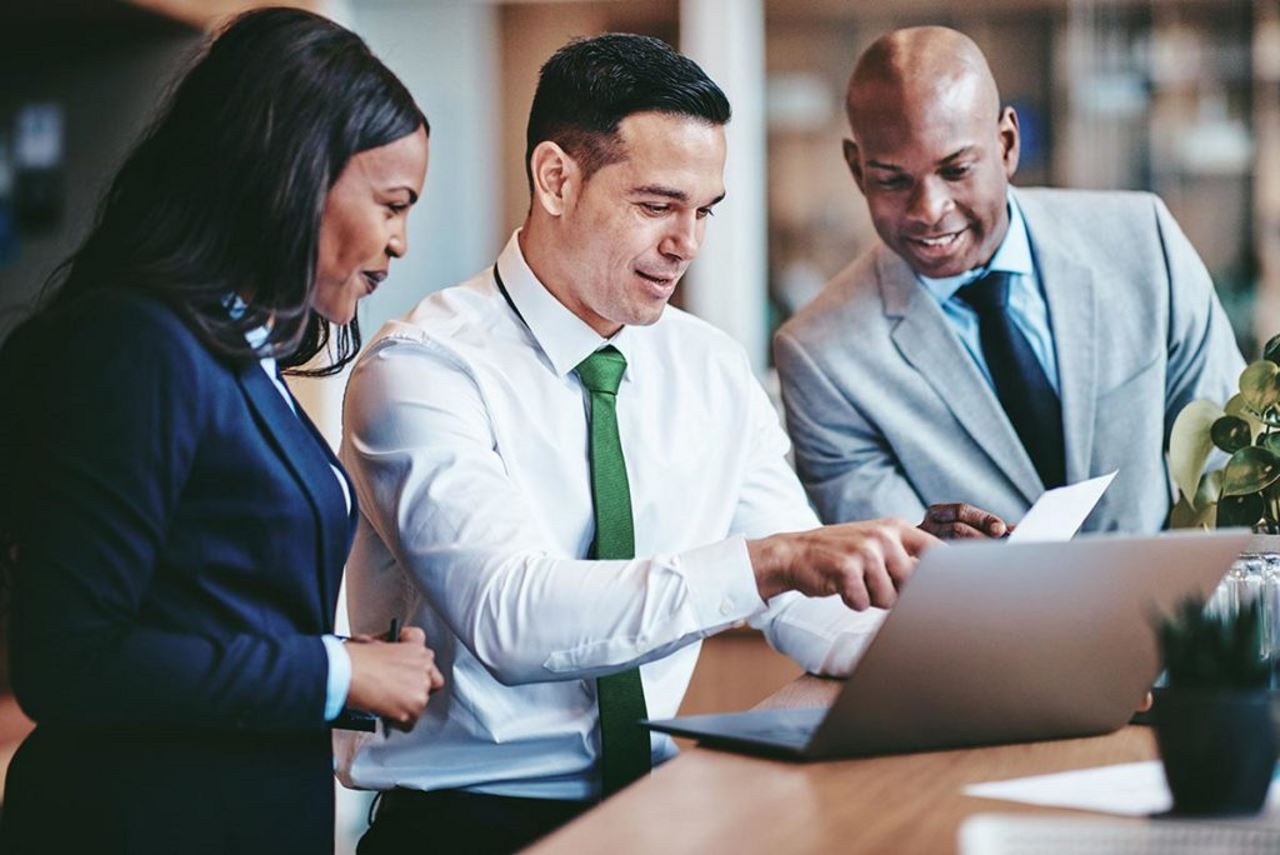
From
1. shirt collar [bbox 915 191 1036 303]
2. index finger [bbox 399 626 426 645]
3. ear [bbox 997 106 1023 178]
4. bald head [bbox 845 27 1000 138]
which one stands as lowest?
index finger [bbox 399 626 426 645]

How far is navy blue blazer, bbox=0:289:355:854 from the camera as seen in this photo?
1168 millimetres

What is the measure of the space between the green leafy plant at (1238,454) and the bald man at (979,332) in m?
0.45

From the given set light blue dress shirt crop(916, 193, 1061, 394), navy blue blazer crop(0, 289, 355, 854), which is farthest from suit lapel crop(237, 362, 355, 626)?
light blue dress shirt crop(916, 193, 1061, 394)

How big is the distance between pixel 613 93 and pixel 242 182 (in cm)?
62

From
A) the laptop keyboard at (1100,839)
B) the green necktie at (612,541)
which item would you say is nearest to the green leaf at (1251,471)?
the green necktie at (612,541)

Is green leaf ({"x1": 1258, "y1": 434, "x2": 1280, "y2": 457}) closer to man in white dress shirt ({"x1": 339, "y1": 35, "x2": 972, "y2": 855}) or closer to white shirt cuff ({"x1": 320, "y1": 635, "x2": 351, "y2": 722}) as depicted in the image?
man in white dress shirt ({"x1": 339, "y1": 35, "x2": 972, "y2": 855})

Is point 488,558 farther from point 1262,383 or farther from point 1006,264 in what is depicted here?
point 1006,264

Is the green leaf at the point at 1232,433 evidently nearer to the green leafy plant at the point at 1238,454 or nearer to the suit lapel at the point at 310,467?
the green leafy plant at the point at 1238,454

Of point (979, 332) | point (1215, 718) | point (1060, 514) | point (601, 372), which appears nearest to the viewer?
point (1215, 718)

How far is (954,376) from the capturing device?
2.23m

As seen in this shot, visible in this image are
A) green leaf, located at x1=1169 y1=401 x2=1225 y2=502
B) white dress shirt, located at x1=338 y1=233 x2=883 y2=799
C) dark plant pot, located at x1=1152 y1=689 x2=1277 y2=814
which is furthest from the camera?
green leaf, located at x1=1169 y1=401 x2=1225 y2=502

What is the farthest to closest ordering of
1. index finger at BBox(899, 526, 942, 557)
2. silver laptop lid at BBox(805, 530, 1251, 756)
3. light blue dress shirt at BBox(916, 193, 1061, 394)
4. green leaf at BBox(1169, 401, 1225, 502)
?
1. light blue dress shirt at BBox(916, 193, 1061, 394)
2. green leaf at BBox(1169, 401, 1225, 502)
3. index finger at BBox(899, 526, 942, 557)
4. silver laptop lid at BBox(805, 530, 1251, 756)

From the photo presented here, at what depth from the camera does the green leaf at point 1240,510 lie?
1639 millimetres

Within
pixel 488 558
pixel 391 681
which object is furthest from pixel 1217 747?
pixel 488 558
